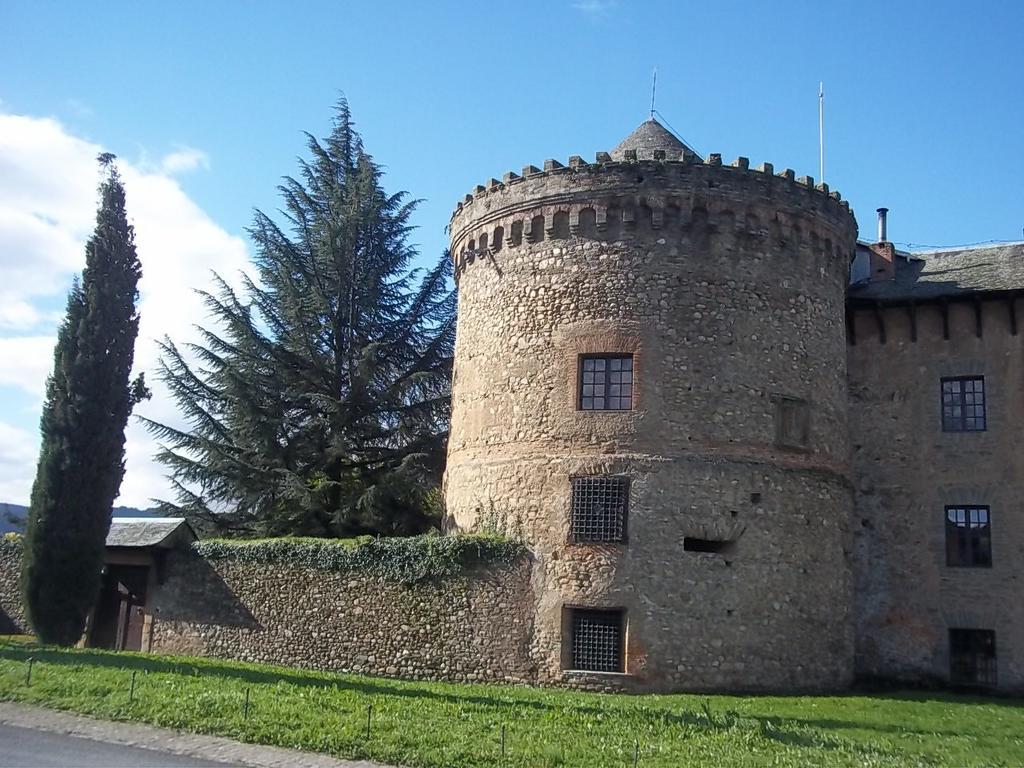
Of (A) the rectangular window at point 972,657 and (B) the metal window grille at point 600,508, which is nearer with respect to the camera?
(B) the metal window grille at point 600,508

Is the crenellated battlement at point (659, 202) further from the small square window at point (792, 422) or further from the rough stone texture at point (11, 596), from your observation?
the rough stone texture at point (11, 596)

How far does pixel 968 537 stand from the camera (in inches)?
848

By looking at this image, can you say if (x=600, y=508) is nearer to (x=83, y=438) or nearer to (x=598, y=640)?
(x=598, y=640)

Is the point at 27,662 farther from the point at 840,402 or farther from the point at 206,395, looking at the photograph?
the point at 840,402

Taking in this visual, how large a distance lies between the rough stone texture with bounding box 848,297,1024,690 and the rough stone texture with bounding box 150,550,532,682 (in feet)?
28.6

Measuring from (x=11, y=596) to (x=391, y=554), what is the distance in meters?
11.4

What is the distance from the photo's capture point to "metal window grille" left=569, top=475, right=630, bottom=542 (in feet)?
61.0

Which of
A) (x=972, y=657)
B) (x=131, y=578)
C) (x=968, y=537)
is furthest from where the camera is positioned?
(x=131, y=578)

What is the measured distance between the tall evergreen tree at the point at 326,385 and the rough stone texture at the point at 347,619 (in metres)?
4.63

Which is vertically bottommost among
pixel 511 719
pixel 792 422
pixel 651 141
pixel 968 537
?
pixel 511 719

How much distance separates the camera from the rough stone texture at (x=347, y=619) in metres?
18.8

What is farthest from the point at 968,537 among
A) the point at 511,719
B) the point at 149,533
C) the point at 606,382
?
the point at 149,533

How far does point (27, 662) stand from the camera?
16.6 meters

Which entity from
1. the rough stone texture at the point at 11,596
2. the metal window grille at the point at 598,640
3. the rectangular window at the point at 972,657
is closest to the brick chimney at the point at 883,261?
the rectangular window at the point at 972,657
